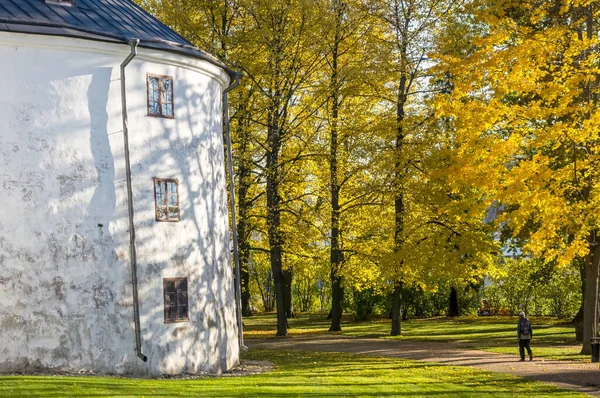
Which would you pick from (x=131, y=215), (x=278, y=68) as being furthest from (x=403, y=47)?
(x=131, y=215)

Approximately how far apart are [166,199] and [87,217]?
7.81 feet

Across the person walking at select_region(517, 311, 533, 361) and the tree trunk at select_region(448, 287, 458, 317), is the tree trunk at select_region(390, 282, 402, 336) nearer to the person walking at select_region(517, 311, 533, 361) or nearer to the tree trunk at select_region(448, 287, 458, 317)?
the person walking at select_region(517, 311, 533, 361)

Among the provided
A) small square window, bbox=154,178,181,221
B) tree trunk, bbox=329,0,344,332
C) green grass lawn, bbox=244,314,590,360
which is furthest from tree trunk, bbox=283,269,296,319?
small square window, bbox=154,178,181,221

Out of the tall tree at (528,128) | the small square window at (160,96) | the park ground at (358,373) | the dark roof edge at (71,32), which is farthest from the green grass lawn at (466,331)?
the dark roof edge at (71,32)

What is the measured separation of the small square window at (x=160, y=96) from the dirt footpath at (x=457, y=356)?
A: 1070 cm

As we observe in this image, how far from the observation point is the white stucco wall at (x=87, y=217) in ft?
56.2

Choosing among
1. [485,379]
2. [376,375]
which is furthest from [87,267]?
[485,379]

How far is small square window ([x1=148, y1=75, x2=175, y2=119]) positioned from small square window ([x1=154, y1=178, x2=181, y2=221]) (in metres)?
1.73

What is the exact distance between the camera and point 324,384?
17109 mm

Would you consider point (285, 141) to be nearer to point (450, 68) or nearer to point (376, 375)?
point (450, 68)

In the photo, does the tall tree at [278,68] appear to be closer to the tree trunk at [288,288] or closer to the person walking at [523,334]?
the tree trunk at [288,288]

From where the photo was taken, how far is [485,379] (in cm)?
1912

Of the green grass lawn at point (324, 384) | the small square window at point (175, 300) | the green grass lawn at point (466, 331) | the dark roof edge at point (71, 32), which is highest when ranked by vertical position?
the dark roof edge at point (71, 32)

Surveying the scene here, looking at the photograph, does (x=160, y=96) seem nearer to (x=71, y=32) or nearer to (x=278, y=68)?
(x=71, y=32)
